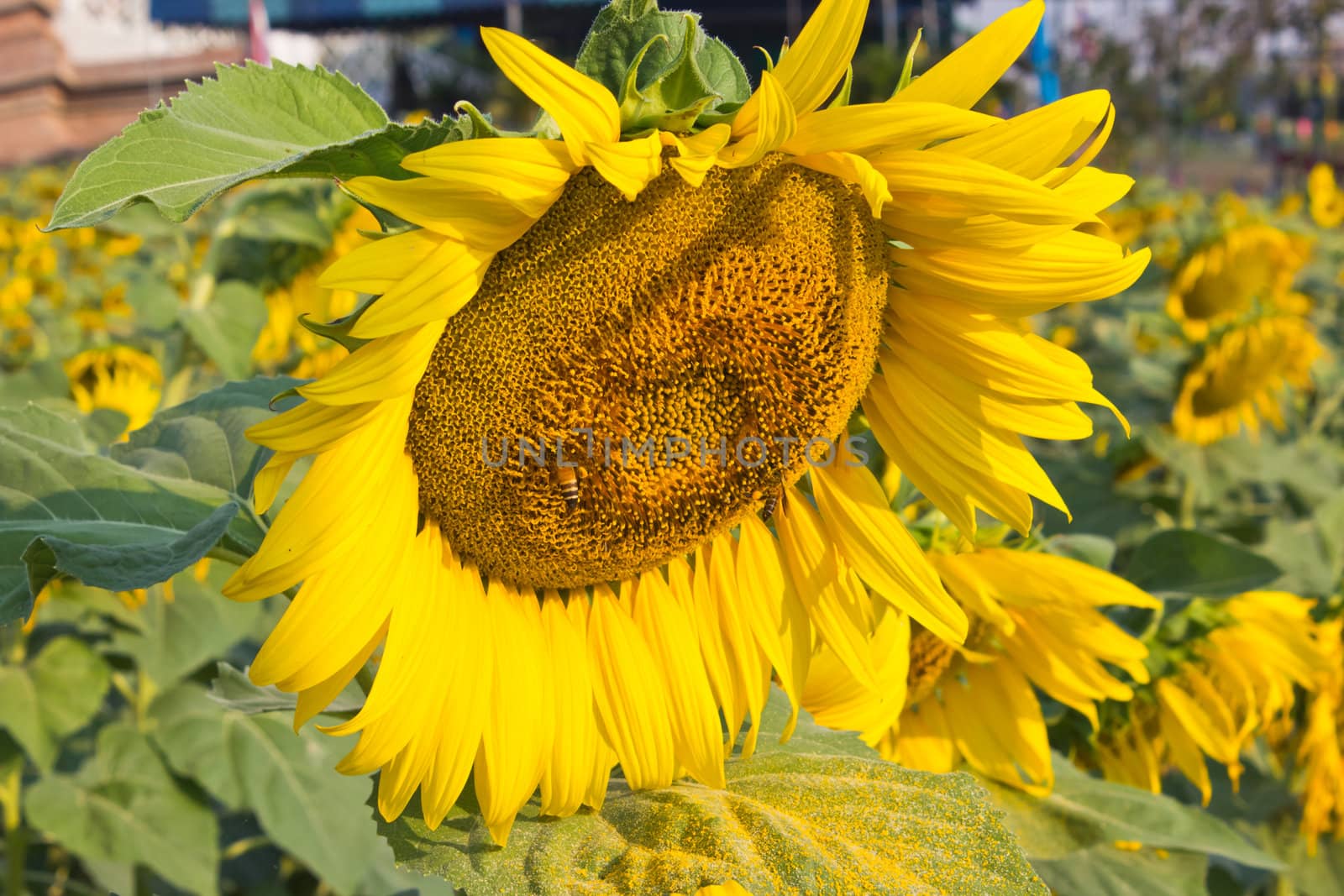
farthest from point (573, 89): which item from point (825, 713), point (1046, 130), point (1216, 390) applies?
point (1216, 390)

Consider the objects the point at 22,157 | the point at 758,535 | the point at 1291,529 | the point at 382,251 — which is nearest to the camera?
the point at 382,251

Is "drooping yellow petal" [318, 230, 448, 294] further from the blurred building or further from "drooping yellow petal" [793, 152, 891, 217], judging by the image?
the blurred building

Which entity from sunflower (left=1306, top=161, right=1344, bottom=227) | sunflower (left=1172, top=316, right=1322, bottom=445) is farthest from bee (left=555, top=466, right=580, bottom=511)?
sunflower (left=1306, top=161, right=1344, bottom=227)

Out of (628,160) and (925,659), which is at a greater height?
(628,160)

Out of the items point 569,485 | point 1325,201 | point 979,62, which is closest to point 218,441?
point 569,485

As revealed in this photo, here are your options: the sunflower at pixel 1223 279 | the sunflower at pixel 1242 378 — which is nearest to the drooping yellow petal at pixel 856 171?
the sunflower at pixel 1242 378

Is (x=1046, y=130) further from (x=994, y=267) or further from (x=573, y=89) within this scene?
(x=573, y=89)

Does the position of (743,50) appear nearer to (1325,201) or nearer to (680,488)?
(1325,201)
